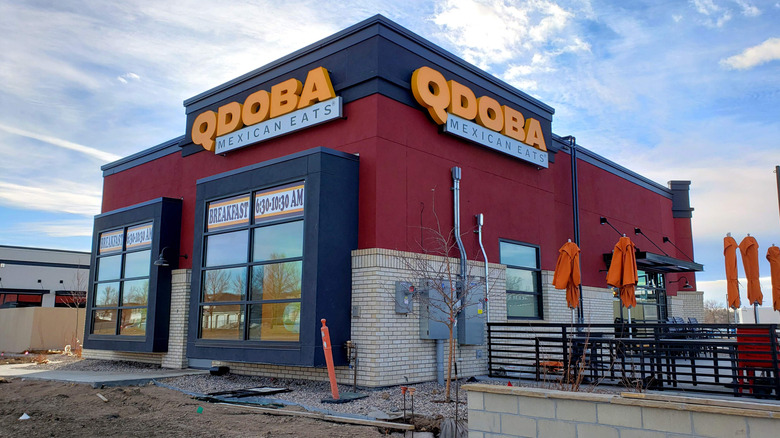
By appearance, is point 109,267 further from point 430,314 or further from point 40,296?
point 40,296

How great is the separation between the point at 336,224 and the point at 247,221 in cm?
231

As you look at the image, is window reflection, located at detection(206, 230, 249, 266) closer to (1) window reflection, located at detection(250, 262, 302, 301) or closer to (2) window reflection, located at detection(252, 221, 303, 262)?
(2) window reflection, located at detection(252, 221, 303, 262)

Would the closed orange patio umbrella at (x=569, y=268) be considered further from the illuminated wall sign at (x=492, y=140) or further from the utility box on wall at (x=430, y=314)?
the illuminated wall sign at (x=492, y=140)

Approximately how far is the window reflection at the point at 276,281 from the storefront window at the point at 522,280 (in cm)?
580

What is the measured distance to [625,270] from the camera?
1270 cm

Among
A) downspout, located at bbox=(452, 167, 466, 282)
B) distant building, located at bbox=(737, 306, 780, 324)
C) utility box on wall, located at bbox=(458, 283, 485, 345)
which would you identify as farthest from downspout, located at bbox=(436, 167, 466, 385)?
distant building, located at bbox=(737, 306, 780, 324)

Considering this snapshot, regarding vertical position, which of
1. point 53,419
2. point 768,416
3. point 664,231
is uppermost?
point 664,231

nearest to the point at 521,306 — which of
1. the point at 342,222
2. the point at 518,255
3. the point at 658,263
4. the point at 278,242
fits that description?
the point at 518,255

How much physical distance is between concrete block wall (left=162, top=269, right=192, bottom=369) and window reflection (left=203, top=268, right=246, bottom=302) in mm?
2164

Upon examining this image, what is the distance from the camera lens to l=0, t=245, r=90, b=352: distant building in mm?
26422

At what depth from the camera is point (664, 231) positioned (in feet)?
83.5

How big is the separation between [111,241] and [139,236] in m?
1.51

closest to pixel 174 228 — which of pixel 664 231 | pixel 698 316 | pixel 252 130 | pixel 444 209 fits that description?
pixel 252 130

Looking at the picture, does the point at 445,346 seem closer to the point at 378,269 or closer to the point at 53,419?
the point at 378,269
